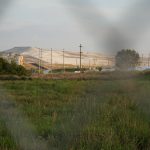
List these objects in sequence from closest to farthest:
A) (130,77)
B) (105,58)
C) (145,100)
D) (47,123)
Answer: (105,58) → (130,77) → (47,123) → (145,100)

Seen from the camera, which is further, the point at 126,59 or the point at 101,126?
the point at 101,126

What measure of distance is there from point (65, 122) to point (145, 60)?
191 cm

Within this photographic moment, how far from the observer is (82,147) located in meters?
3.45

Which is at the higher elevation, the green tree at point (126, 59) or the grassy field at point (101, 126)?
the green tree at point (126, 59)

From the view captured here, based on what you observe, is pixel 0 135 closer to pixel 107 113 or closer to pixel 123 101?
pixel 107 113

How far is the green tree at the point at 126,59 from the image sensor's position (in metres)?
2.13

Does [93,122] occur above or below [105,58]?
below

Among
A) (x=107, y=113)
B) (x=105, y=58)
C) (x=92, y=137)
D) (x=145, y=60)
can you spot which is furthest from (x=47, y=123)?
(x=105, y=58)

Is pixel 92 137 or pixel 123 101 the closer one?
pixel 92 137

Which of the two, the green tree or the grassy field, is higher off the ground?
the green tree

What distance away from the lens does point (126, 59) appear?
236 cm

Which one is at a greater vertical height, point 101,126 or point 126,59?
point 126,59

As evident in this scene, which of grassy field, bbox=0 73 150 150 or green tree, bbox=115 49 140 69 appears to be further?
grassy field, bbox=0 73 150 150

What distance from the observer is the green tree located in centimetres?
213
